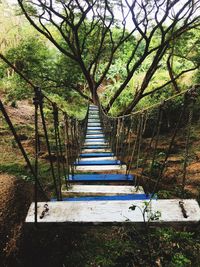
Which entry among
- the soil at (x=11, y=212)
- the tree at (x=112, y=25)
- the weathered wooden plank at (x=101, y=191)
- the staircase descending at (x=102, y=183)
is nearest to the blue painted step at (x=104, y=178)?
the staircase descending at (x=102, y=183)

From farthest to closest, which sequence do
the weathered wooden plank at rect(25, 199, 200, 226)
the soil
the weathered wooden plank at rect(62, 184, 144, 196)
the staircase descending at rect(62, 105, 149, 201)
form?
the weathered wooden plank at rect(62, 184, 144, 196) → the staircase descending at rect(62, 105, 149, 201) → the soil → the weathered wooden plank at rect(25, 199, 200, 226)

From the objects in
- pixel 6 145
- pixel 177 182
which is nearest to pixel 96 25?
pixel 6 145

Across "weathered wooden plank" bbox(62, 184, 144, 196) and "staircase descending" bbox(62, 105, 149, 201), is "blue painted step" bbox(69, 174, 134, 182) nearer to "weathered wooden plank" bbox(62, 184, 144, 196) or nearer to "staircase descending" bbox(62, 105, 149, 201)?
"staircase descending" bbox(62, 105, 149, 201)

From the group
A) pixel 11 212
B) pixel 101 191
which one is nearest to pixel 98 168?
pixel 101 191

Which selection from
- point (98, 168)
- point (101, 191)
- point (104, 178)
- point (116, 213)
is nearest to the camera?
point (116, 213)

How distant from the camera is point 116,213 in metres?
1.20

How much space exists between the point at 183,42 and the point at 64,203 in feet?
17.5

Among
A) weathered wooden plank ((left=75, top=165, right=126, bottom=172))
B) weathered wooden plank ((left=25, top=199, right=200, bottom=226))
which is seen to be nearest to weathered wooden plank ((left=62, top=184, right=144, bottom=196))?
weathered wooden plank ((left=75, top=165, right=126, bottom=172))

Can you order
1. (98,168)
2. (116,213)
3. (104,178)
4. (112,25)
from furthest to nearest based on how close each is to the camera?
(112,25), (98,168), (104,178), (116,213)

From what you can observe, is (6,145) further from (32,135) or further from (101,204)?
(101,204)

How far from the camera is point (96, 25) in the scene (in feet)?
20.4

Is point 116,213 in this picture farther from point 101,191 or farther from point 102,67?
point 102,67

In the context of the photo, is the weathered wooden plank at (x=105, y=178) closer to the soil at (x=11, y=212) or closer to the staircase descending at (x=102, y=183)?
the staircase descending at (x=102, y=183)

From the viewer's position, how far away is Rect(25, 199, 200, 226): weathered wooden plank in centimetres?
115
